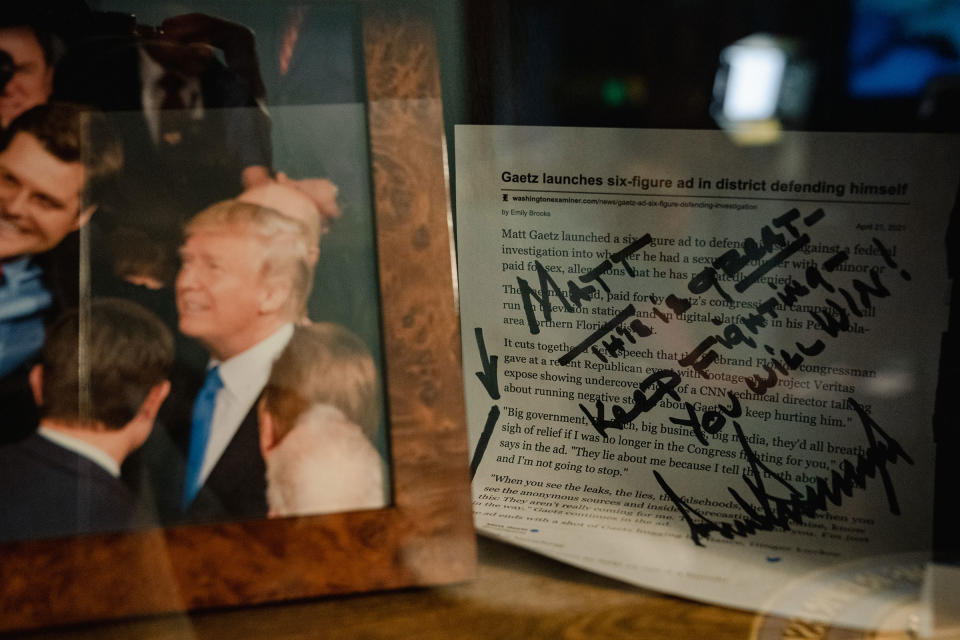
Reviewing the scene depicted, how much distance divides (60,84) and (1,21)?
0.06 metres

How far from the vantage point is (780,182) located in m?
0.56

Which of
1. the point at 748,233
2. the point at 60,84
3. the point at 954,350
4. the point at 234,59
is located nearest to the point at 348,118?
the point at 234,59

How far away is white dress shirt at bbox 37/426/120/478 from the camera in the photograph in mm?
536

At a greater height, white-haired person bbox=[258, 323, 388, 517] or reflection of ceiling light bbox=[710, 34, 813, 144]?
reflection of ceiling light bbox=[710, 34, 813, 144]

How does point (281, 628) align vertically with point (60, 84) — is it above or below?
below

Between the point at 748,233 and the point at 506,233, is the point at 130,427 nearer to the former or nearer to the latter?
the point at 506,233

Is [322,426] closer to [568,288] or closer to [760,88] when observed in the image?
[568,288]

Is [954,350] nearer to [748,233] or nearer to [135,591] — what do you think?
[748,233]

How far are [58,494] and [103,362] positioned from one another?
4.0 inches

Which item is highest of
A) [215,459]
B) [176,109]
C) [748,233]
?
[176,109]

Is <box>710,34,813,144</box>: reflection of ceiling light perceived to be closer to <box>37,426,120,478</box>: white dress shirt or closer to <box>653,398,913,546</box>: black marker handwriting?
<box>653,398,913,546</box>: black marker handwriting

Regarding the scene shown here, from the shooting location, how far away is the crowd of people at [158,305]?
0.54 m

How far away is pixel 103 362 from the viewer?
21.4 inches

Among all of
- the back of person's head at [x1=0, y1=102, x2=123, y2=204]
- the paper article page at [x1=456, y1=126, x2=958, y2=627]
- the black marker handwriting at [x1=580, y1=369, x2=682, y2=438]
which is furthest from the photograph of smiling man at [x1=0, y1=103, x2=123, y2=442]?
the black marker handwriting at [x1=580, y1=369, x2=682, y2=438]
